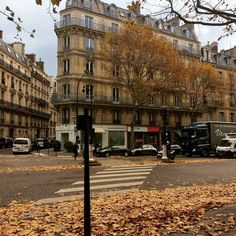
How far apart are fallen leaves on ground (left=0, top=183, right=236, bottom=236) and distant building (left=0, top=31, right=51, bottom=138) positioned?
53.1m

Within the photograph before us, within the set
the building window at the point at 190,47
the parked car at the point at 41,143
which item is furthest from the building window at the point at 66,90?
the building window at the point at 190,47

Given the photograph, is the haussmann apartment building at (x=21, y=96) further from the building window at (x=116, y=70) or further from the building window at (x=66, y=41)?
the building window at (x=116, y=70)

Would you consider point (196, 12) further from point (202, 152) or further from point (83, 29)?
point (83, 29)

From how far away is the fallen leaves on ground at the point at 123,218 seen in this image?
6156 mm

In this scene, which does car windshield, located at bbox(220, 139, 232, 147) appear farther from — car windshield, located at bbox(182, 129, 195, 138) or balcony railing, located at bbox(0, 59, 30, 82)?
balcony railing, located at bbox(0, 59, 30, 82)

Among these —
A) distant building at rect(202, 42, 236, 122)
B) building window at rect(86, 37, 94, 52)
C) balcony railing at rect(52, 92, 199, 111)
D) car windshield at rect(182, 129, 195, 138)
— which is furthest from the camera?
distant building at rect(202, 42, 236, 122)

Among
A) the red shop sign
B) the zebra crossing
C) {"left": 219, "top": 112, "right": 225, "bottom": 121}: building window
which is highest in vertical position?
{"left": 219, "top": 112, "right": 225, "bottom": 121}: building window

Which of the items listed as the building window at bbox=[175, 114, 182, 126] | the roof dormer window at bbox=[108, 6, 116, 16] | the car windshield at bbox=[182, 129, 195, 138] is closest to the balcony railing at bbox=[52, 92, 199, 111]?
the building window at bbox=[175, 114, 182, 126]

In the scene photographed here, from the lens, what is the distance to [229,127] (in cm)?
4216

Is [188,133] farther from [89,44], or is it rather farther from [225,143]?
[89,44]

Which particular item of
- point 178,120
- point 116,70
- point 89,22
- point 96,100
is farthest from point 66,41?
point 178,120

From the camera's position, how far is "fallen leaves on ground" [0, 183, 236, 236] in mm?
6156

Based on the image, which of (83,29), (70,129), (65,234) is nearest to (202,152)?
Answer: (70,129)

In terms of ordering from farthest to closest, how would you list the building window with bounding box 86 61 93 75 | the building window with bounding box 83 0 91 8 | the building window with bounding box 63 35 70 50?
the building window with bounding box 83 0 91 8
the building window with bounding box 86 61 93 75
the building window with bounding box 63 35 70 50
